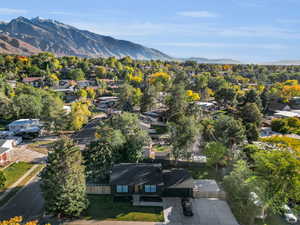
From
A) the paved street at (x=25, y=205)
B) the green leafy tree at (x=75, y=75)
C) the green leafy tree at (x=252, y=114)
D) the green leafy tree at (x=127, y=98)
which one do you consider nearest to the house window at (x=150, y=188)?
the paved street at (x=25, y=205)

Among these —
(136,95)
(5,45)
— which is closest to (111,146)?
(136,95)

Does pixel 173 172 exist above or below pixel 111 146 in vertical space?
below

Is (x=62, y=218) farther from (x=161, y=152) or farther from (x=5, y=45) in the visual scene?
(x=5, y=45)

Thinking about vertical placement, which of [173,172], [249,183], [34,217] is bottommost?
[34,217]

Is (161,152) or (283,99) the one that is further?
(283,99)

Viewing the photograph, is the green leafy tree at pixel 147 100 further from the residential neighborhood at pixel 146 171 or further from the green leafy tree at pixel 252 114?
the green leafy tree at pixel 252 114

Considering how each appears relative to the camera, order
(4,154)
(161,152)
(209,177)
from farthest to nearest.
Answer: (161,152), (4,154), (209,177)

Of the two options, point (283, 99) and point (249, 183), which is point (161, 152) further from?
point (283, 99)

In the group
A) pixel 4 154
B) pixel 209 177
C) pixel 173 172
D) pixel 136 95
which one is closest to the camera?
pixel 173 172
